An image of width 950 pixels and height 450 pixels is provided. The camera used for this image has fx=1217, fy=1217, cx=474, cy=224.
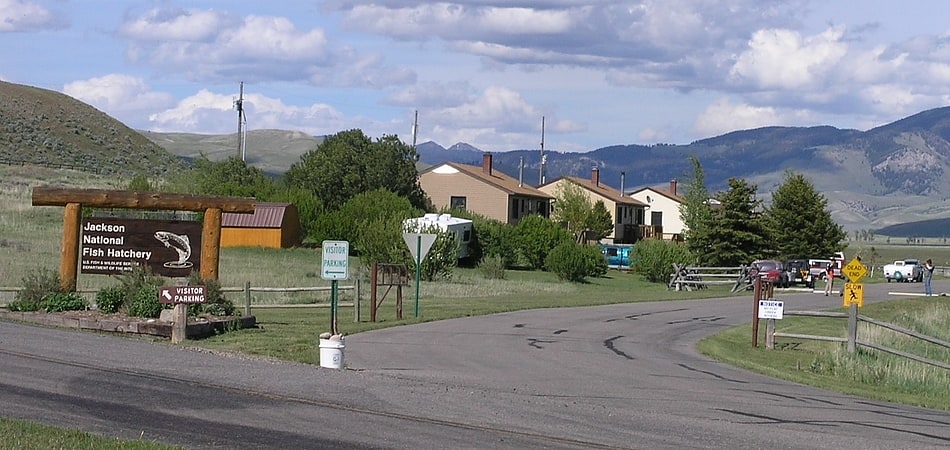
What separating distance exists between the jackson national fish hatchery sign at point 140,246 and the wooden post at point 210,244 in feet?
0.41

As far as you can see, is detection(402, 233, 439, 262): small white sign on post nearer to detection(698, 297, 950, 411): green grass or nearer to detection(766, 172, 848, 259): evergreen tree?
detection(698, 297, 950, 411): green grass

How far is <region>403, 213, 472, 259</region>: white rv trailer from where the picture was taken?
58.3m

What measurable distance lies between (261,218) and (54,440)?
58201mm

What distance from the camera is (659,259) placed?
7281 centimetres

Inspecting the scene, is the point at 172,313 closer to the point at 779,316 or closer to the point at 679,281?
the point at 779,316

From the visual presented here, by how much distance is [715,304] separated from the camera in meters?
46.2

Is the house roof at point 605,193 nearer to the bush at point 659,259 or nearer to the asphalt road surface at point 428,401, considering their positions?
the bush at point 659,259

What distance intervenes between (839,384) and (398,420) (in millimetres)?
10947

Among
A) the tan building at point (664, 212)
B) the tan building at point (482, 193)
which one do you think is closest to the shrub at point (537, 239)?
the tan building at point (482, 193)

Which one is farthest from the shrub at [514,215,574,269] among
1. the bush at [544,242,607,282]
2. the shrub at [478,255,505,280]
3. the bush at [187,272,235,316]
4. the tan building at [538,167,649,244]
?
the bush at [187,272,235,316]

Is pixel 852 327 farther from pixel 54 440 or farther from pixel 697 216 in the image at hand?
pixel 697 216

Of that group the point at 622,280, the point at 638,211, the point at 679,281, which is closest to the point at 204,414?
the point at 679,281

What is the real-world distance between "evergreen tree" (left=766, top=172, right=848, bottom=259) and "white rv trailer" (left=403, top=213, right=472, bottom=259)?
22754 millimetres

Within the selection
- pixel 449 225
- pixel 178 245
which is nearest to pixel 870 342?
pixel 178 245
